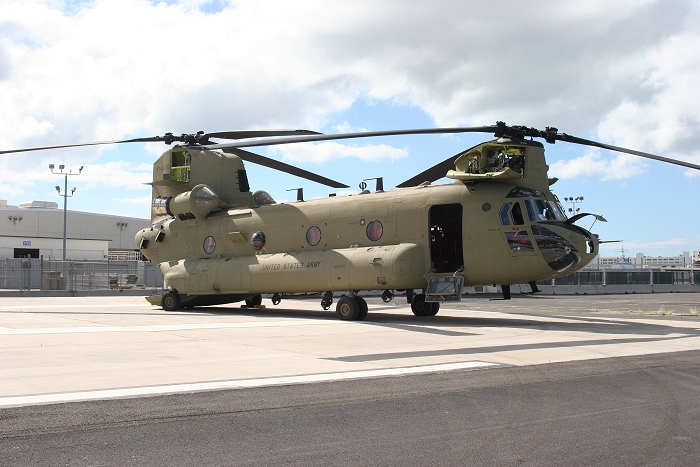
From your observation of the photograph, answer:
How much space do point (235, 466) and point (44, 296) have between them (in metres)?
32.1

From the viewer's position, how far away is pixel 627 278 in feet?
159

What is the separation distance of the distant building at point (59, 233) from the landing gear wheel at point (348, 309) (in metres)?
56.7

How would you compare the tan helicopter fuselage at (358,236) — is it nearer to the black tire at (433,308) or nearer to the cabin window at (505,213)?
the cabin window at (505,213)

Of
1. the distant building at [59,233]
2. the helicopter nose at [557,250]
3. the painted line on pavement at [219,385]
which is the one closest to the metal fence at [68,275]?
the helicopter nose at [557,250]

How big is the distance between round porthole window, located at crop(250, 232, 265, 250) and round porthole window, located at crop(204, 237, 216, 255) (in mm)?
2055

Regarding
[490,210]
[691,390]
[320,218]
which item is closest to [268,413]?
[691,390]

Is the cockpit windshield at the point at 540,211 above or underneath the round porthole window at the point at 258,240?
above

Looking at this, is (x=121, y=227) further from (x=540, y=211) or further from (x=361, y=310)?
(x=540, y=211)

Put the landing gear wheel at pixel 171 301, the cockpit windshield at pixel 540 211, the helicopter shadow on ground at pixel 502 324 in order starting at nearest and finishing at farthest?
the helicopter shadow on ground at pixel 502 324 < the cockpit windshield at pixel 540 211 < the landing gear wheel at pixel 171 301

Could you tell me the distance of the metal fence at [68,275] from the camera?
37.1 m

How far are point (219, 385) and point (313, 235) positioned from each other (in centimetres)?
1255

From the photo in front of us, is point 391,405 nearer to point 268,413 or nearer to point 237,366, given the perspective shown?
point 268,413

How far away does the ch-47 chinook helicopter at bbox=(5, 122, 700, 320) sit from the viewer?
17.7 m

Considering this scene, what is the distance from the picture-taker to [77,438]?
5.96 meters
